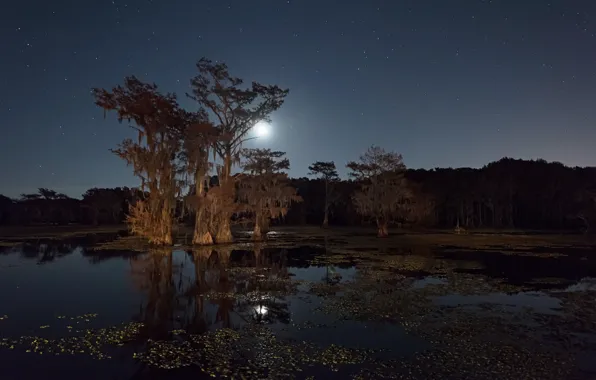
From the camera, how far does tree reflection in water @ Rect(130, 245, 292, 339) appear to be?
10.8 m

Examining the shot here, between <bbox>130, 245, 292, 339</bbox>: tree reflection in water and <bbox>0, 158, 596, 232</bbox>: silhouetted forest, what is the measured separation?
4174cm

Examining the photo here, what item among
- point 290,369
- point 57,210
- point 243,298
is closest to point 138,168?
point 243,298

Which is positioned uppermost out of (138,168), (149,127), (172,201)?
(149,127)

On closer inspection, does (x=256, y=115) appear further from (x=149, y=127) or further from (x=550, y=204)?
(x=550, y=204)

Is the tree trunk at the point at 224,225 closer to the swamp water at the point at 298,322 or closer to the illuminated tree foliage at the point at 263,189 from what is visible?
the illuminated tree foliage at the point at 263,189

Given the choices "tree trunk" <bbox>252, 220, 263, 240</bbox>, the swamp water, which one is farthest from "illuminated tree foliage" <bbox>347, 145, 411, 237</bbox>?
the swamp water

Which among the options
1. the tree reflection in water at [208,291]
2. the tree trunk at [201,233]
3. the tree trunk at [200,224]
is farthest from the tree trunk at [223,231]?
the tree reflection in water at [208,291]

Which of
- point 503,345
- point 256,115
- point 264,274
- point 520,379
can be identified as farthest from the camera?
point 256,115

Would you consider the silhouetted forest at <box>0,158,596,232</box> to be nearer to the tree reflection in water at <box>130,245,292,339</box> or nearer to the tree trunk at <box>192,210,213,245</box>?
the tree trunk at <box>192,210,213,245</box>

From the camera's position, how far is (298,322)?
10641 mm

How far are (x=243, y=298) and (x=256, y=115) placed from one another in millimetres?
25237

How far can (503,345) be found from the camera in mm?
8781

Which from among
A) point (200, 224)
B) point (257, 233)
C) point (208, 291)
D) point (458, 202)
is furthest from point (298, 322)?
point (458, 202)

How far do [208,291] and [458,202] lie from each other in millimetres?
65450
